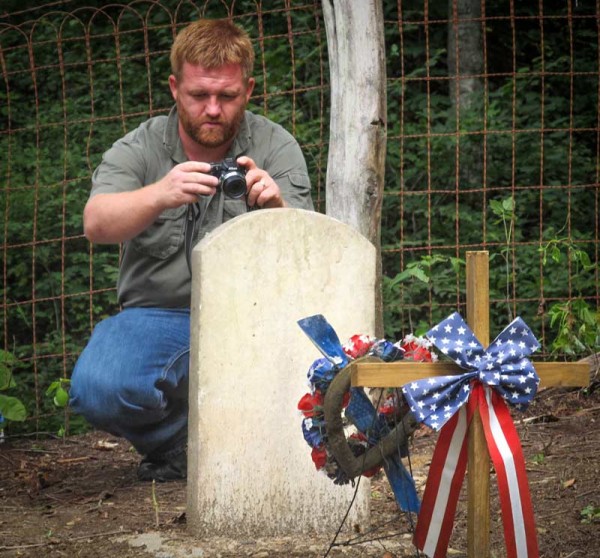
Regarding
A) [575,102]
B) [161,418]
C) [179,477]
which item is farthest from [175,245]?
[575,102]

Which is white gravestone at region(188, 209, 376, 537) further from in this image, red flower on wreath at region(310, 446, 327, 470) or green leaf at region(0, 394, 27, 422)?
green leaf at region(0, 394, 27, 422)

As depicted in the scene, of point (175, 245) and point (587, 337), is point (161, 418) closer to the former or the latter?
→ point (175, 245)

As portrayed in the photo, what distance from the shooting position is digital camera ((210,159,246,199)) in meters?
3.44

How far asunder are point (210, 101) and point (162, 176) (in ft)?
1.16

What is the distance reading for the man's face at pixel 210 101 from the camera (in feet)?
12.1

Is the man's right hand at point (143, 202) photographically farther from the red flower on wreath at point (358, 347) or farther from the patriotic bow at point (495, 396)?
the patriotic bow at point (495, 396)

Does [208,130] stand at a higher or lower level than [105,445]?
higher

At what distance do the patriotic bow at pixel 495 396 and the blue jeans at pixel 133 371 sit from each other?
1.66 metres

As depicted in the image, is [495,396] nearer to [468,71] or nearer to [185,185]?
[185,185]

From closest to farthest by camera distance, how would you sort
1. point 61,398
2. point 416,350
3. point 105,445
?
point 416,350 → point 61,398 → point 105,445

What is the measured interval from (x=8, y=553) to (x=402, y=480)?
51.8 inches

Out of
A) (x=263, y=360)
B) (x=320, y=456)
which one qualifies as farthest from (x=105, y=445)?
(x=320, y=456)

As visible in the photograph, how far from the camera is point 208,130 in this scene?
12.3 ft

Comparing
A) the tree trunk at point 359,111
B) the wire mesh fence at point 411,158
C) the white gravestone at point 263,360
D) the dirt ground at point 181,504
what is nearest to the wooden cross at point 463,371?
the dirt ground at point 181,504
